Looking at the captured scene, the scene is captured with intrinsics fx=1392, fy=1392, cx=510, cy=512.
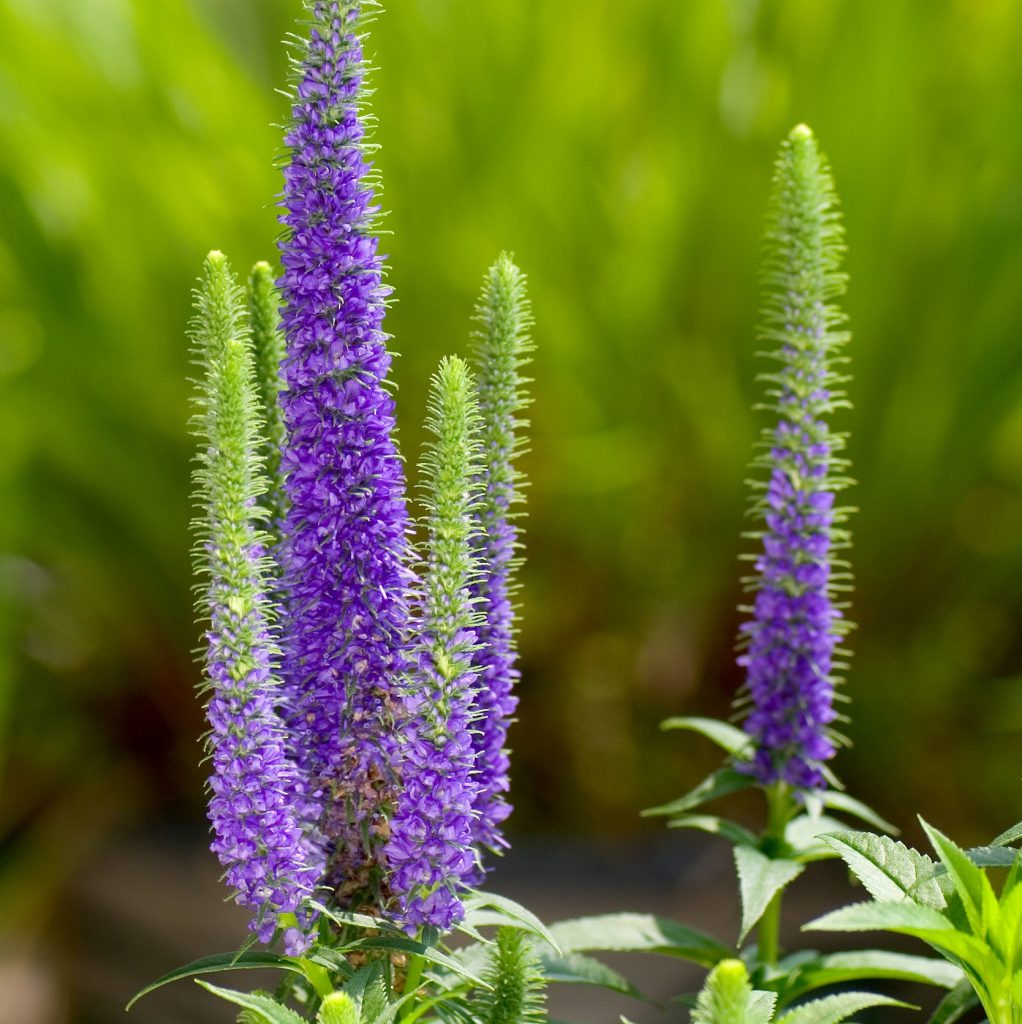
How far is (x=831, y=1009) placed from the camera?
76 cm

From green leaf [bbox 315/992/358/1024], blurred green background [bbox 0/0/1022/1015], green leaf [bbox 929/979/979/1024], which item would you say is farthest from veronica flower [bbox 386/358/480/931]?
blurred green background [bbox 0/0/1022/1015]

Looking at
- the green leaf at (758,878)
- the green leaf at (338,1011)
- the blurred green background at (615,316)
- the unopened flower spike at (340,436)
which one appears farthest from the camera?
the blurred green background at (615,316)


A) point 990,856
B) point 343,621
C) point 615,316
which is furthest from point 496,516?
point 615,316

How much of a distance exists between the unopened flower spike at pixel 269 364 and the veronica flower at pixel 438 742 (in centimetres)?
13

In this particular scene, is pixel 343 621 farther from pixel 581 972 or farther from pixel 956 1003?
pixel 956 1003

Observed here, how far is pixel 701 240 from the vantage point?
89.5 inches

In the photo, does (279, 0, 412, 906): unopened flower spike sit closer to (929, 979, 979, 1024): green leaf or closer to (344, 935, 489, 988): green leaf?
(344, 935, 489, 988): green leaf

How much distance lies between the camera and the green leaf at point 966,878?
69 centimetres

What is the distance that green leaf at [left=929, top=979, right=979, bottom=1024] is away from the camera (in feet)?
2.76

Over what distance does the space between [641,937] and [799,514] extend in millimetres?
300

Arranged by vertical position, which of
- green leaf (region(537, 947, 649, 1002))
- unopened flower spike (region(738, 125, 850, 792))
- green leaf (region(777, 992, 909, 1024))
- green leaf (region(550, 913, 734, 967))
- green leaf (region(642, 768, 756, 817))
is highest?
unopened flower spike (region(738, 125, 850, 792))

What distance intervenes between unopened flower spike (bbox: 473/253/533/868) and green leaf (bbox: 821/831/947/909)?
19cm

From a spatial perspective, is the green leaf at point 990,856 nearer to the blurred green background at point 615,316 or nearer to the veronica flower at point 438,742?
the veronica flower at point 438,742

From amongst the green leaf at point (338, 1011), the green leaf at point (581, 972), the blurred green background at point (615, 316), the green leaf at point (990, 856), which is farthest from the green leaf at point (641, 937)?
the blurred green background at point (615, 316)
